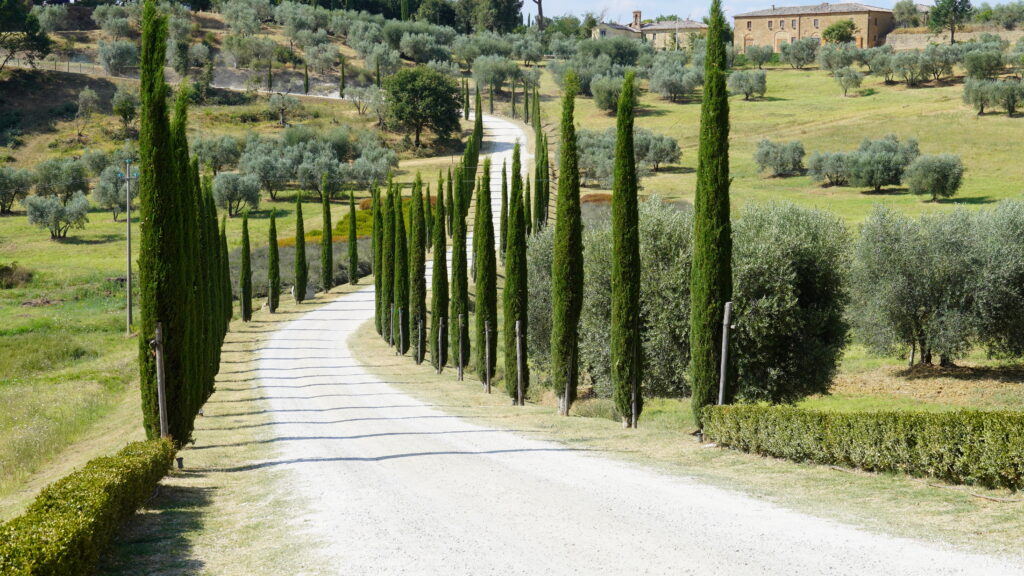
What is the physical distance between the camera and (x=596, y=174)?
80250 mm

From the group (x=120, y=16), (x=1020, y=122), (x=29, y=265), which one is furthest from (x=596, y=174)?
(x=120, y=16)

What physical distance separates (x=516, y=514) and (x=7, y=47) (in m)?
123

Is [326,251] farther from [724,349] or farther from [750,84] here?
[750,84]

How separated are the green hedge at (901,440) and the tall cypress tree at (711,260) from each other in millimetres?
2701

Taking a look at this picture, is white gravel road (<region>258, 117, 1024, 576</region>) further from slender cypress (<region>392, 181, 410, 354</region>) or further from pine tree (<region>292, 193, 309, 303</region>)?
pine tree (<region>292, 193, 309, 303</region>)

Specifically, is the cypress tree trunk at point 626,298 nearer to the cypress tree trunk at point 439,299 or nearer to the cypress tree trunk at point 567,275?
the cypress tree trunk at point 567,275

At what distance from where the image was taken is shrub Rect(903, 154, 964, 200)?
61.2 metres

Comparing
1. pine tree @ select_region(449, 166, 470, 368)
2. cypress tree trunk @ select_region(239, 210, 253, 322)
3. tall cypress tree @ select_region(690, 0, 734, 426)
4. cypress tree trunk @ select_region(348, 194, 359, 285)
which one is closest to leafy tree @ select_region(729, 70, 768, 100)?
cypress tree trunk @ select_region(348, 194, 359, 285)

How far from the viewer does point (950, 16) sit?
134m

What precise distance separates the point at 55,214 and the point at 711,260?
63.5m

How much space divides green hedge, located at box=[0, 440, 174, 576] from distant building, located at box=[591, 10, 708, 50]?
563 feet

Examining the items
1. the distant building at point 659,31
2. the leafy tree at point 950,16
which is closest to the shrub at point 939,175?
the leafy tree at point 950,16

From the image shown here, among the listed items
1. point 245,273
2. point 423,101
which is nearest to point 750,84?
point 423,101

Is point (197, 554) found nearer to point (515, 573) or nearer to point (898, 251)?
point (515, 573)
